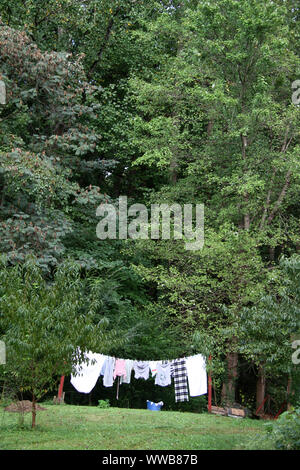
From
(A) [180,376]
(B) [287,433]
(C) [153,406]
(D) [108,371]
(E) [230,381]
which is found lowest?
(C) [153,406]

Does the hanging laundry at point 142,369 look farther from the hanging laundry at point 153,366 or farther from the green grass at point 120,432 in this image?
the green grass at point 120,432

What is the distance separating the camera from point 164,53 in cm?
2022

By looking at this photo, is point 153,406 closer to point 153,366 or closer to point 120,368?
point 153,366

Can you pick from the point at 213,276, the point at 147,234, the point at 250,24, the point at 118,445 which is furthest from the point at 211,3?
the point at 118,445

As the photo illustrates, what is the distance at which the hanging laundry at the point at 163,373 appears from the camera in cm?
1507

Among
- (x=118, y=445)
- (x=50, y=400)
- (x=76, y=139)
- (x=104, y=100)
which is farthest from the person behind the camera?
(x=104, y=100)

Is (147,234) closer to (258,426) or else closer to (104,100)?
(104,100)

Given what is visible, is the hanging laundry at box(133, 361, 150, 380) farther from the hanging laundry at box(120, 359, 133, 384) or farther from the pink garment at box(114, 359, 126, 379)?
the pink garment at box(114, 359, 126, 379)

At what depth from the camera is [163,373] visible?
15.1 m

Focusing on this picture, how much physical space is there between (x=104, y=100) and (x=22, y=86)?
3554mm

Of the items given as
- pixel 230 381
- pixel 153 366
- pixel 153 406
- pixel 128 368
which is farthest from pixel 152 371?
pixel 230 381

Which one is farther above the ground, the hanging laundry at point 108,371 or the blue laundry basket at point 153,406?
the hanging laundry at point 108,371

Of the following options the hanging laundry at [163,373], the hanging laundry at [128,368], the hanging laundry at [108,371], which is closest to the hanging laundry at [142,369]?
the hanging laundry at [128,368]

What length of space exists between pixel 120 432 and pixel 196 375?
216 inches
